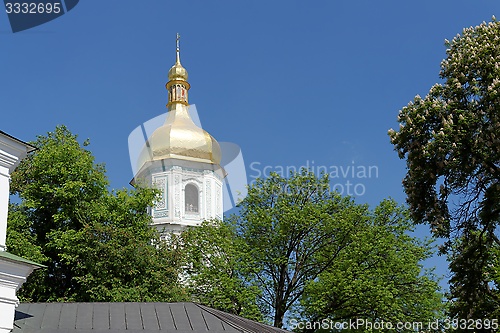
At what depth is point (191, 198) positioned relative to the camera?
3891cm

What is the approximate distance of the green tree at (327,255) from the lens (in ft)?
85.6

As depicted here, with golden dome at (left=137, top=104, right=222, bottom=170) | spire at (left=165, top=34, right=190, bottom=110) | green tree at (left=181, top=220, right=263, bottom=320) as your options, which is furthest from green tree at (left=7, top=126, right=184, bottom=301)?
spire at (left=165, top=34, right=190, bottom=110)

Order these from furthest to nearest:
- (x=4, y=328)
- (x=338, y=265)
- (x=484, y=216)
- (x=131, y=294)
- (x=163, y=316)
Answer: (x=338, y=265) < (x=131, y=294) < (x=484, y=216) < (x=163, y=316) < (x=4, y=328)

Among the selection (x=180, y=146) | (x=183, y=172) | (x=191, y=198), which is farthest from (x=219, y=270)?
(x=180, y=146)

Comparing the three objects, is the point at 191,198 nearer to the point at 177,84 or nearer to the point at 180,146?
the point at 180,146

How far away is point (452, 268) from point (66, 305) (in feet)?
30.2

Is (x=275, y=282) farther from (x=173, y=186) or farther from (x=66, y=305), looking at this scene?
(x=66, y=305)

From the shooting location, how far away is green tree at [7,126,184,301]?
2480 centimetres

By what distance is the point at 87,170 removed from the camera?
27.2 meters

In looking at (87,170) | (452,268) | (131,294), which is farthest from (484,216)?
(87,170)

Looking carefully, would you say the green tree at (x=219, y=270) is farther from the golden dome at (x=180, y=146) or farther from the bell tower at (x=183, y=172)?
the golden dome at (x=180, y=146)

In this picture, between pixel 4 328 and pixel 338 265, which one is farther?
pixel 338 265

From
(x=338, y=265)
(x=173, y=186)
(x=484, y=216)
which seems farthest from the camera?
(x=173, y=186)

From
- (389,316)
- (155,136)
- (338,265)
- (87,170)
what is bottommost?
(389,316)
